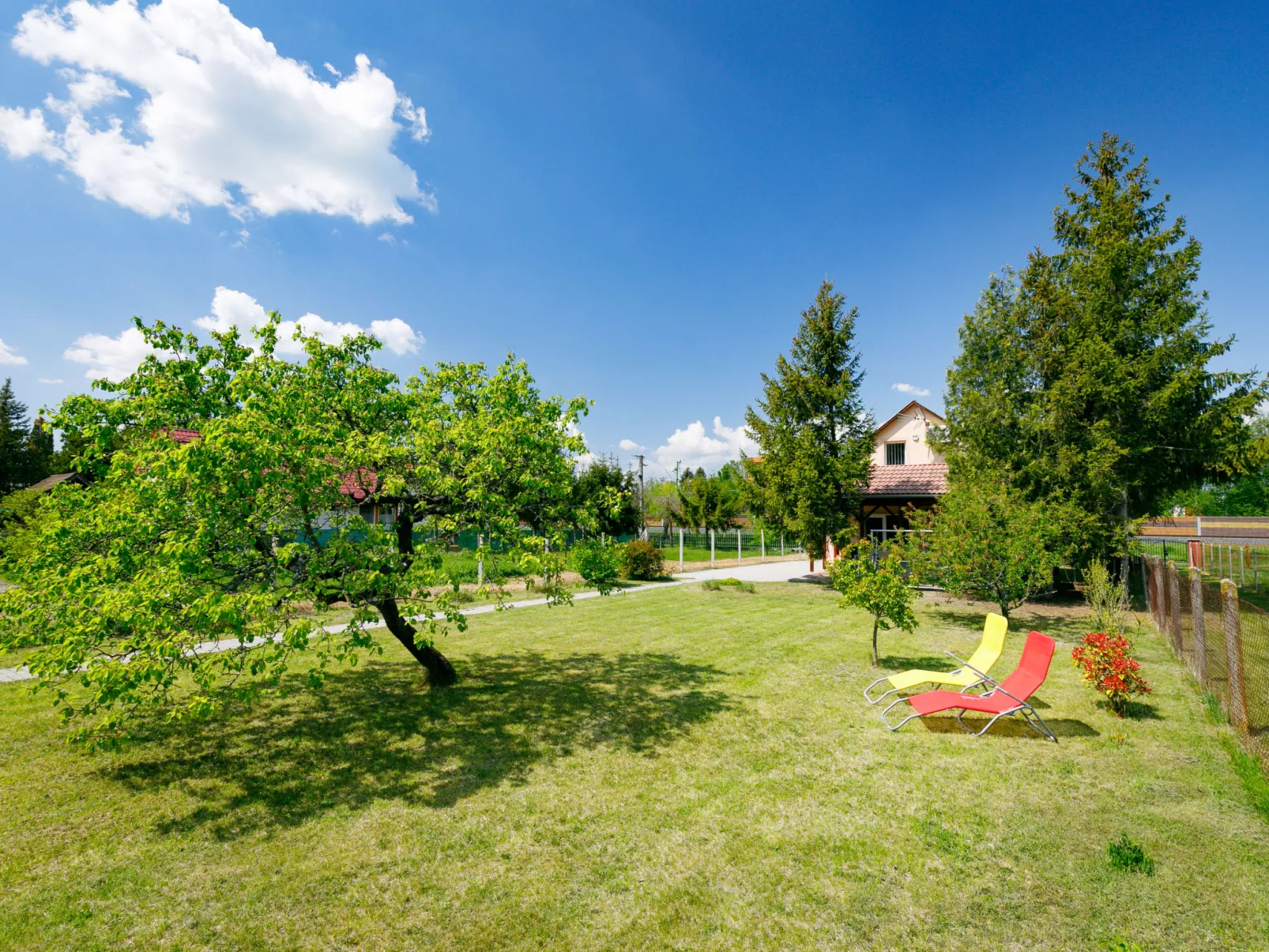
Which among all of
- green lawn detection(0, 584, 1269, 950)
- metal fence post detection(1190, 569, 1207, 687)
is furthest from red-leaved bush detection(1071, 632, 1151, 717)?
metal fence post detection(1190, 569, 1207, 687)

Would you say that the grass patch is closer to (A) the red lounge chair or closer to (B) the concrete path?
(A) the red lounge chair

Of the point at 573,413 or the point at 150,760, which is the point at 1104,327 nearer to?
the point at 573,413

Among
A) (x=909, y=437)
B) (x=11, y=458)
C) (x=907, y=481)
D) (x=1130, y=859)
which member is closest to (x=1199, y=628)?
(x=1130, y=859)

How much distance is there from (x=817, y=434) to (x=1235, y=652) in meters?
16.4

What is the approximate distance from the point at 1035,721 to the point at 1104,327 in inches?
550

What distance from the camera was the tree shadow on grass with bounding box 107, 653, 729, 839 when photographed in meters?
5.58

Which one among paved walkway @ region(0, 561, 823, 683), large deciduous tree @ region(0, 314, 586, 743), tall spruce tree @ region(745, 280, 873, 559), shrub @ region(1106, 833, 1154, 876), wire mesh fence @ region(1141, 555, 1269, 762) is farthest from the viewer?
tall spruce tree @ region(745, 280, 873, 559)

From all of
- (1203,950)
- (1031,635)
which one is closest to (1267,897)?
(1203,950)

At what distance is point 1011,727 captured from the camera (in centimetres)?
732

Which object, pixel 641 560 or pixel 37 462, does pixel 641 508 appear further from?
pixel 37 462

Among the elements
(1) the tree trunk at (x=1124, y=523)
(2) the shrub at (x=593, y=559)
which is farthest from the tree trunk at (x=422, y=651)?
(1) the tree trunk at (x=1124, y=523)

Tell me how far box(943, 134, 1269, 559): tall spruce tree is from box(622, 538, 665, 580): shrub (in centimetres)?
1217

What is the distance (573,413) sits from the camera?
764 cm

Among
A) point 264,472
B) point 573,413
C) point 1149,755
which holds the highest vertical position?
point 573,413
